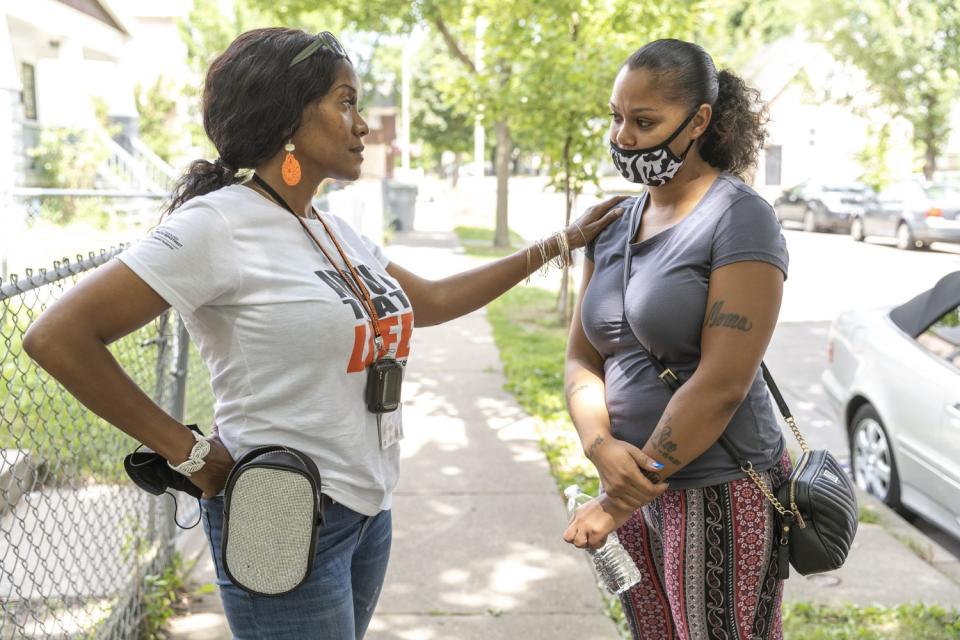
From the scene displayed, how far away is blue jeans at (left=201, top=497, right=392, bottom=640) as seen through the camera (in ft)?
6.94

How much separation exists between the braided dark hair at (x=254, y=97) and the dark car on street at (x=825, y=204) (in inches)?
918

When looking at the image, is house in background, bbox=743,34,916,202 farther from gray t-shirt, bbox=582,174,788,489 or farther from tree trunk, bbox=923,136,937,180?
gray t-shirt, bbox=582,174,788,489

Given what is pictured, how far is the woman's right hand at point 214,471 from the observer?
6.87 feet

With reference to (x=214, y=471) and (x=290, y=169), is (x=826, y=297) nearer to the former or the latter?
(x=290, y=169)

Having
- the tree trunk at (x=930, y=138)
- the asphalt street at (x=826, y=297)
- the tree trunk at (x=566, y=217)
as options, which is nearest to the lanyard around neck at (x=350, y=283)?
the asphalt street at (x=826, y=297)

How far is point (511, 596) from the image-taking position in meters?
4.16

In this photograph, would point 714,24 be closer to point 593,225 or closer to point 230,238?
point 593,225

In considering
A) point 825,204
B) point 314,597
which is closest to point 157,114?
point 825,204

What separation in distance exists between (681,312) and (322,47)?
101 centimetres

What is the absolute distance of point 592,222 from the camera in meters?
2.79

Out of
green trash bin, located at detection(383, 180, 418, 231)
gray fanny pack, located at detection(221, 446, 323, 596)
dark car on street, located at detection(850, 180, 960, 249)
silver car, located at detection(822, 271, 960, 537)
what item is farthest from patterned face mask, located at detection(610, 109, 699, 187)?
green trash bin, located at detection(383, 180, 418, 231)

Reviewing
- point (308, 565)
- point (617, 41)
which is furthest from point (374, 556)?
point (617, 41)

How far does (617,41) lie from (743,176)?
25.8ft

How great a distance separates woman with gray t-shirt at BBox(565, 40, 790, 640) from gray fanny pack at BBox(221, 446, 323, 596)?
636mm
